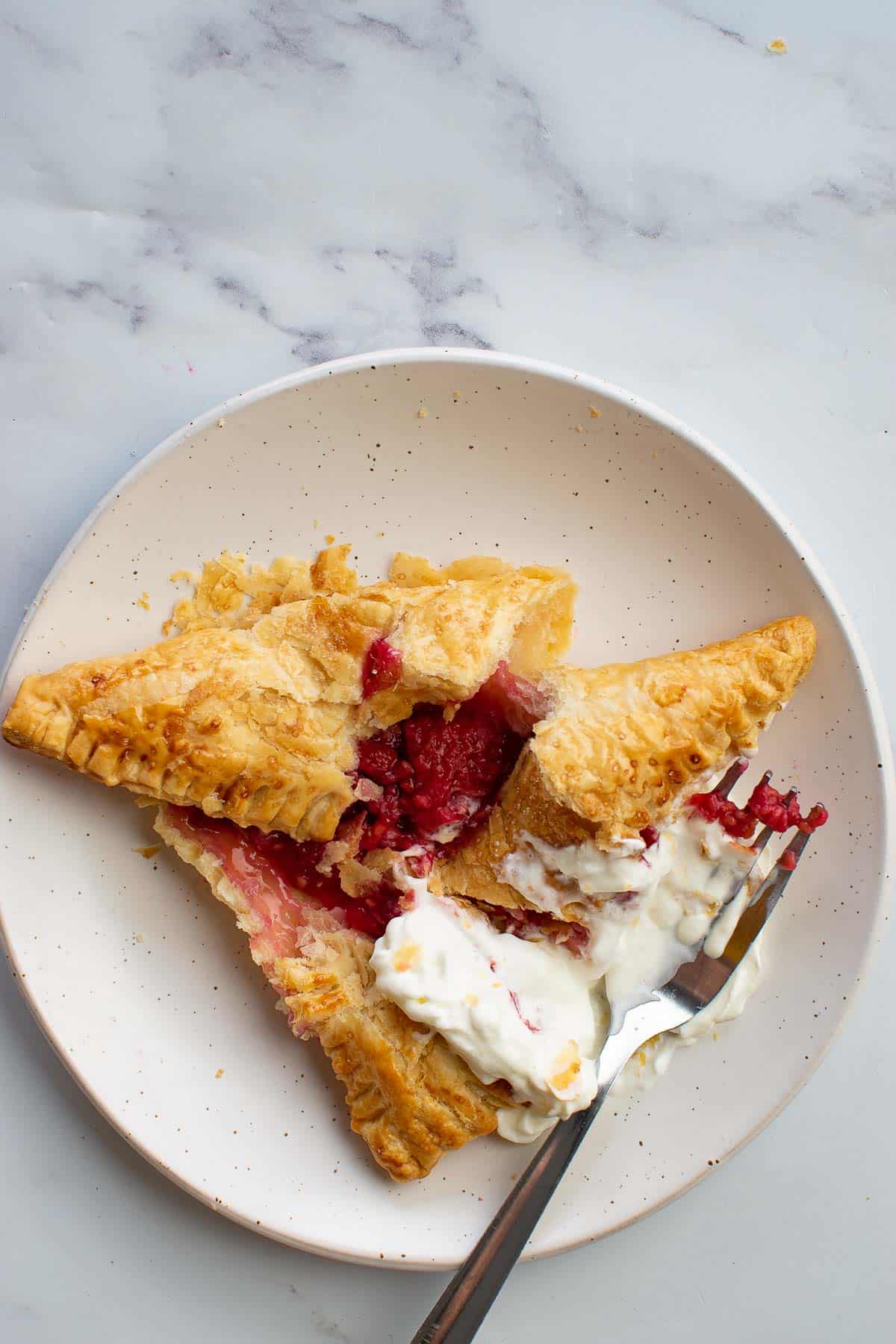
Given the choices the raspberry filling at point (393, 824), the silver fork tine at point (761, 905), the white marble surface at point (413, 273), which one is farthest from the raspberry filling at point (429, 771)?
the white marble surface at point (413, 273)

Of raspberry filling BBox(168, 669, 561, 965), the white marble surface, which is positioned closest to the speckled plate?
raspberry filling BBox(168, 669, 561, 965)

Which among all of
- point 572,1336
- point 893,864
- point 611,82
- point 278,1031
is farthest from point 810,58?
point 572,1336

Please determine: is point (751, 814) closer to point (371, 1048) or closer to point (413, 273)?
point (371, 1048)

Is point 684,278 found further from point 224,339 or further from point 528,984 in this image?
point 528,984

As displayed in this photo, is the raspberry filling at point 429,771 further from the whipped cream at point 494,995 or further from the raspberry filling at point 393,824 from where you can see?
the whipped cream at point 494,995

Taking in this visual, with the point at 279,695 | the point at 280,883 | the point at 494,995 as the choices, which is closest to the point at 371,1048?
the point at 494,995
